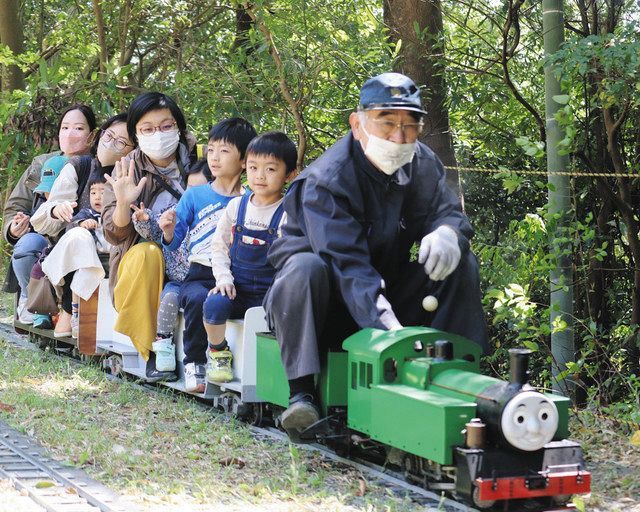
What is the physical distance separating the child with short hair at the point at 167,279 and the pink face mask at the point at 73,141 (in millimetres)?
1783

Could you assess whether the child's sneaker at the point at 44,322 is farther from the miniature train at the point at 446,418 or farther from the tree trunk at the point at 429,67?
the miniature train at the point at 446,418

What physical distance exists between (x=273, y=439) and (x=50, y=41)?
8.13 meters

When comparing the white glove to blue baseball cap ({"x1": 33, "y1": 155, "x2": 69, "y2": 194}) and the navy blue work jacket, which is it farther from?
blue baseball cap ({"x1": 33, "y1": 155, "x2": 69, "y2": 194})

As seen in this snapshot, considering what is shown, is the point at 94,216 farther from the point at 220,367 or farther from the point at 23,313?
the point at 220,367

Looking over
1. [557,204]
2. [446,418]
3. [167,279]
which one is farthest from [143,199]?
[446,418]

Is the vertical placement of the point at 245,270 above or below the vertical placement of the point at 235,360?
above

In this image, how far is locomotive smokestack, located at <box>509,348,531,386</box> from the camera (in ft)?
13.9

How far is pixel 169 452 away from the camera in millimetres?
5422

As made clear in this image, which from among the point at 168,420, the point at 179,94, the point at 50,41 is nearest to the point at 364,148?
the point at 168,420

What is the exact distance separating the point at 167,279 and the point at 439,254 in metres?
2.81

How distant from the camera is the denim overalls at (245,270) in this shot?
6340 mm

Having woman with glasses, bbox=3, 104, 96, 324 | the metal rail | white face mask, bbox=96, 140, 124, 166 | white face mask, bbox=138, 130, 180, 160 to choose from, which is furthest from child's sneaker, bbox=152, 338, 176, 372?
woman with glasses, bbox=3, 104, 96, 324

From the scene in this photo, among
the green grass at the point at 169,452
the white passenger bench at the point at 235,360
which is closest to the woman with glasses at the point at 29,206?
the white passenger bench at the point at 235,360

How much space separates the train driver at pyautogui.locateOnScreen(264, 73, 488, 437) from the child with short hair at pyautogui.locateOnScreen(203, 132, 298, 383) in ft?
2.63
